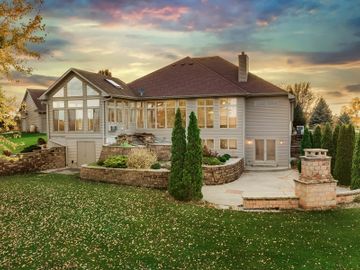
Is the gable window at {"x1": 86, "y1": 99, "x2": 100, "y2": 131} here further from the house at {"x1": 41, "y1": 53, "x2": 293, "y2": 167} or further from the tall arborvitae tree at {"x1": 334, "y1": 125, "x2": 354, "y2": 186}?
the tall arborvitae tree at {"x1": 334, "y1": 125, "x2": 354, "y2": 186}

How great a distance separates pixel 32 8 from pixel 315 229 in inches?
461

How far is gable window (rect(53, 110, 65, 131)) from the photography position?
25469mm

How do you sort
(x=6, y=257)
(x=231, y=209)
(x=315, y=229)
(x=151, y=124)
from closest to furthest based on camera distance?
(x=6, y=257) → (x=315, y=229) → (x=231, y=209) → (x=151, y=124)

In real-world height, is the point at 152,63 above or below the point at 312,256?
above

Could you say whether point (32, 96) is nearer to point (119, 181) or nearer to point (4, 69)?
point (119, 181)

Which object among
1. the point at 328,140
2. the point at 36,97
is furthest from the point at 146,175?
the point at 36,97

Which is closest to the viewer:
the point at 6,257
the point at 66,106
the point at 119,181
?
the point at 6,257

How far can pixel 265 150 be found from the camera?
25984 mm

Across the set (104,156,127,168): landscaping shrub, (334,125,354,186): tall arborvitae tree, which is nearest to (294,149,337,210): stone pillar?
(334,125,354,186): tall arborvitae tree

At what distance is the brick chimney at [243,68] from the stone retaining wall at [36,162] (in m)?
15.4

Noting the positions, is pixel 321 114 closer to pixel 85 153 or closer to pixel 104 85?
pixel 104 85

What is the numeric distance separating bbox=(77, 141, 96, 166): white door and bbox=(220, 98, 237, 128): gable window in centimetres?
1009

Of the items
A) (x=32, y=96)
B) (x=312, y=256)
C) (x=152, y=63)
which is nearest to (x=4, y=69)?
(x=312, y=256)

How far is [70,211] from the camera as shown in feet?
38.1
